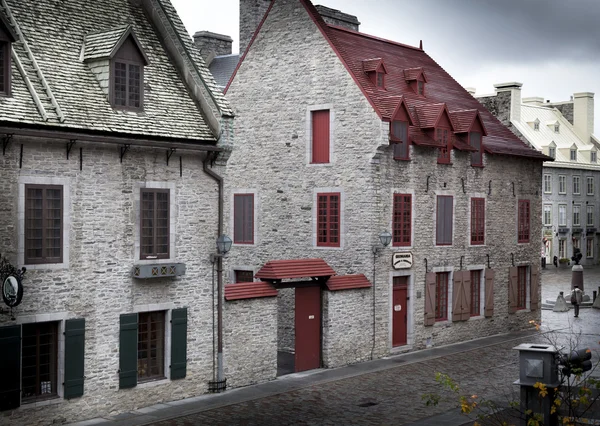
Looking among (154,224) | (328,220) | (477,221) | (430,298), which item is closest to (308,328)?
(328,220)

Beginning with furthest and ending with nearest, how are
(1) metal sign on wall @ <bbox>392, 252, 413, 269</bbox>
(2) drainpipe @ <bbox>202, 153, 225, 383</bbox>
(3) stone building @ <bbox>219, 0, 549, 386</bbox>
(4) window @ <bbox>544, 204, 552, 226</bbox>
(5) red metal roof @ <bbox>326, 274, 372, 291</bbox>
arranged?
(4) window @ <bbox>544, 204, 552, 226</bbox> → (1) metal sign on wall @ <bbox>392, 252, 413, 269</bbox> → (3) stone building @ <bbox>219, 0, 549, 386</bbox> → (5) red metal roof @ <bbox>326, 274, 372, 291</bbox> → (2) drainpipe @ <bbox>202, 153, 225, 383</bbox>

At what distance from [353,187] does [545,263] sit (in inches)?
1827

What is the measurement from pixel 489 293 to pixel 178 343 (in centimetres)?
1586

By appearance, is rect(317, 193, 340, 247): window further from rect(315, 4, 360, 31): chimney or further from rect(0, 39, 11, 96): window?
rect(0, 39, 11, 96): window

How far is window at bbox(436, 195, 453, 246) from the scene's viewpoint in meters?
30.7

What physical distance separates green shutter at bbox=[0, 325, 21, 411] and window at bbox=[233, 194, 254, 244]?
1399 cm

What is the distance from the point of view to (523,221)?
117ft

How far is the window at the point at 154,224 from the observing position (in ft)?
67.4

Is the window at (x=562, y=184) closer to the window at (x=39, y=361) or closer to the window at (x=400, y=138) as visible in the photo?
the window at (x=400, y=138)

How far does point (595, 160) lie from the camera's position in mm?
75125

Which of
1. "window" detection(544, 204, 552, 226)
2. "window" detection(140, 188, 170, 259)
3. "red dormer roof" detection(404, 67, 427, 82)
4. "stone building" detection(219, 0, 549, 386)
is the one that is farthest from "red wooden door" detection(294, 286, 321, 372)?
"window" detection(544, 204, 552, 226)

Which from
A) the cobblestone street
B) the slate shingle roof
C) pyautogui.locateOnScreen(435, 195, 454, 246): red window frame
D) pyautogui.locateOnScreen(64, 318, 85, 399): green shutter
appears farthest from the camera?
pyautogui.locateOnScreen(435, 195, 454, 246): red window frame

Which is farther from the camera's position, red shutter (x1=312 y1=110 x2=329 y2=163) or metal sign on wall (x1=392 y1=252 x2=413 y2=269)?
red shutter (x1=312 y1=110 x2=329 y2=163)

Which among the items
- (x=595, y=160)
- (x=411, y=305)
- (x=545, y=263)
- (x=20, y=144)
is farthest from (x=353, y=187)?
(x=595, y=160)
